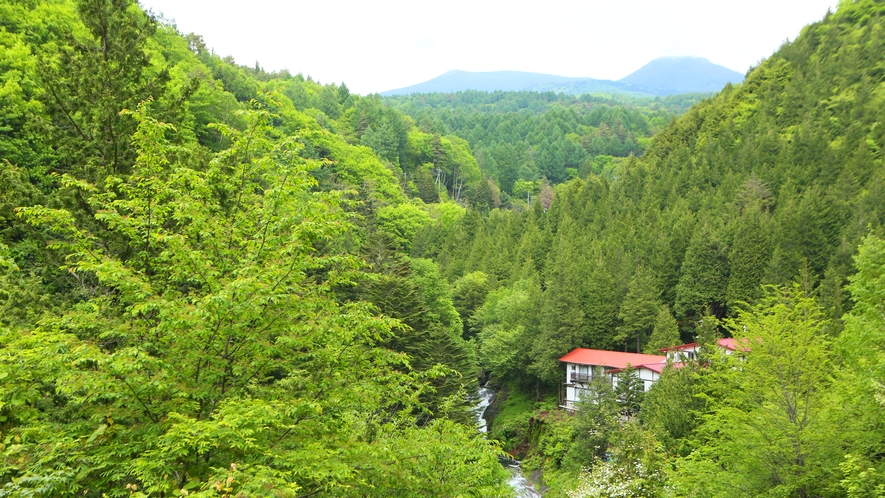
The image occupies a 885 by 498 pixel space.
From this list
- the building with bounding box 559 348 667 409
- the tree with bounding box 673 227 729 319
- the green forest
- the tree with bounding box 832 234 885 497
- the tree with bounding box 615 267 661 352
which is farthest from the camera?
the tree with bounding box 673 227 729 319

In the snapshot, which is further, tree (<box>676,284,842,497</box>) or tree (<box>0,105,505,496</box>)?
tree (<box>676,284,842,497</box>)

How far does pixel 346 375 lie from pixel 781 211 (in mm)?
47164

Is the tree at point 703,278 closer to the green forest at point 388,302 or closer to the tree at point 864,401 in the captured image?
the green forest at point 388,302

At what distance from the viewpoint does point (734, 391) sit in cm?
1877

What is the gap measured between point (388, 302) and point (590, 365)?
56.3ft

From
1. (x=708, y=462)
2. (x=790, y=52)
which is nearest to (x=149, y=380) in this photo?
(x=708, y=462)

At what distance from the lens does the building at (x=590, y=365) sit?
35062mm

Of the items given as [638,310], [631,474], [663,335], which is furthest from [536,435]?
[631,474]

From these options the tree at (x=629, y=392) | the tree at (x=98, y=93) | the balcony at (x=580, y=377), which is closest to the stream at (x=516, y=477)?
the balcony at (x=580, y=377)

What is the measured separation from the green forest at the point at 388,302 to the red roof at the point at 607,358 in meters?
1.11

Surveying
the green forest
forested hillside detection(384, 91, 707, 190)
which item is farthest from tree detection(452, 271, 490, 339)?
forested hillside detection(384, 91, 707, 190)

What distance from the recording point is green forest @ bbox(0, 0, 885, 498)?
20.7 feet

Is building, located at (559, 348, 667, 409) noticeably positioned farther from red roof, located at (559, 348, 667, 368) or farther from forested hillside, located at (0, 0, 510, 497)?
forested hillside, located at (0, 0, 510, 497)

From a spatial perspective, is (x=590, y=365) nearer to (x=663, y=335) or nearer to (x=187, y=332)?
(x=663, y=335)
